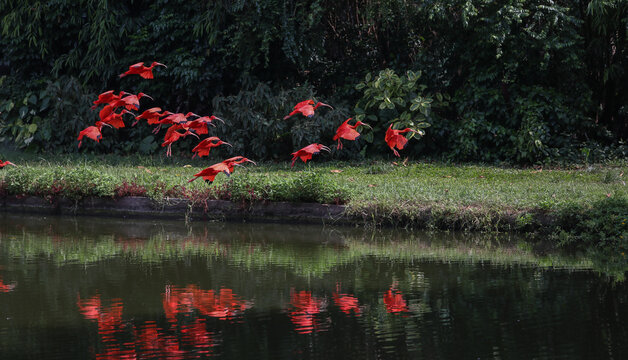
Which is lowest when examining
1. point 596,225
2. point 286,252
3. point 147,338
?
point 147,338

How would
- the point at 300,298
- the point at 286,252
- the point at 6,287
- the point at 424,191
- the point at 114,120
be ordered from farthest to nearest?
the point at 114,120 → the point at 424,191 → the point at 286,252 → the point at 6,287 → the point at 300,298

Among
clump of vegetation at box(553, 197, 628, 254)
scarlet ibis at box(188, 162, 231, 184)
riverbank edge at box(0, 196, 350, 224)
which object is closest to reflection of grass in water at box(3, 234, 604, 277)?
clump of vegetation at box(553, 197, 628, 254)

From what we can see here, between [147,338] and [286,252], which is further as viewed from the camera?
[286,252]

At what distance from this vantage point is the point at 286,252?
7191mm

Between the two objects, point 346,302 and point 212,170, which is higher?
point 212,170

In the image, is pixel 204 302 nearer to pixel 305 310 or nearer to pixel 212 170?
pixel 305 310

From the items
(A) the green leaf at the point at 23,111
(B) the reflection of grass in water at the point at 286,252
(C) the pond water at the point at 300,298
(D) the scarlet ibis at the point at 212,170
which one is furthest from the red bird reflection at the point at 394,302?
(A) the green leaf at the point at 23,111

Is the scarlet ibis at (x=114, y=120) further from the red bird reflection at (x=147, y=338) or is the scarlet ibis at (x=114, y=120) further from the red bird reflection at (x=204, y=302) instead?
the red bird reflection at (x=147, y=338)

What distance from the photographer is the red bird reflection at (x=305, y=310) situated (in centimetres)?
466

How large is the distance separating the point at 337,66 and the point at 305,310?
983 centimetres

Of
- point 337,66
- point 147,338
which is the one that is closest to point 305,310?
point 147,338

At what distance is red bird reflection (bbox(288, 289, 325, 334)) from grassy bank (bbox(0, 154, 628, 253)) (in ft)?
9.63

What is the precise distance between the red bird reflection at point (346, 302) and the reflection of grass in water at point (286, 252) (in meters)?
0.70

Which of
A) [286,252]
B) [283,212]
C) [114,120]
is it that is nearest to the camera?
[286,252]
